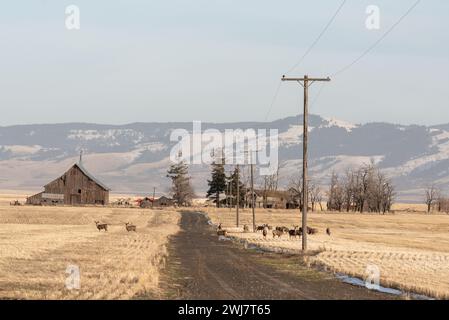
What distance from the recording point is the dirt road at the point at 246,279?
25.4 m

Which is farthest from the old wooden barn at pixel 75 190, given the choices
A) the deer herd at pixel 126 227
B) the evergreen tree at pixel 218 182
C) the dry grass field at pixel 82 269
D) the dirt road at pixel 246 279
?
the dirt road at pixel 246 279

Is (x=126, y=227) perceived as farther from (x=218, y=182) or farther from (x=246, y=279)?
(x=218, y=182)

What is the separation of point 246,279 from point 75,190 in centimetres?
13755

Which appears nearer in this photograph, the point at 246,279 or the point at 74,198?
the point at 246,279

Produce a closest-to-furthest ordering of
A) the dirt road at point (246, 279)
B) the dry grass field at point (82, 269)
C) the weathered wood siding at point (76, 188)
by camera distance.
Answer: the dry grass field at point (82, 269) < the dirt road at point (246, 279) < the weathered wood siding at point (76, 188)

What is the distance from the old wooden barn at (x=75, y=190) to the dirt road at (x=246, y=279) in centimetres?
12025

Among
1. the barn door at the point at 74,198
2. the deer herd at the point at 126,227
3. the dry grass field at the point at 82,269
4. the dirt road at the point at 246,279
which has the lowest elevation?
the dirt road at the point at 246,279

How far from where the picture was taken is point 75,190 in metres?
165

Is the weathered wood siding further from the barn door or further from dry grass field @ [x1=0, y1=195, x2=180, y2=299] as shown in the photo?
dry grass field @ [x1=0, y1=195, x2=180, y2=299]

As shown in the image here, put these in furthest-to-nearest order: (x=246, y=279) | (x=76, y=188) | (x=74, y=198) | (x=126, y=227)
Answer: (x=74, y=198) → (x=76, y=188) → (x=126, y=227) → (x=246, y=279)

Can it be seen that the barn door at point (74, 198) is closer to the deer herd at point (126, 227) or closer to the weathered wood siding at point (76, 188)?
the weathered wood siding at point (76, 188)

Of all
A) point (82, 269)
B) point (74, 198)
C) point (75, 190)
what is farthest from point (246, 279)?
point (74, 198)
